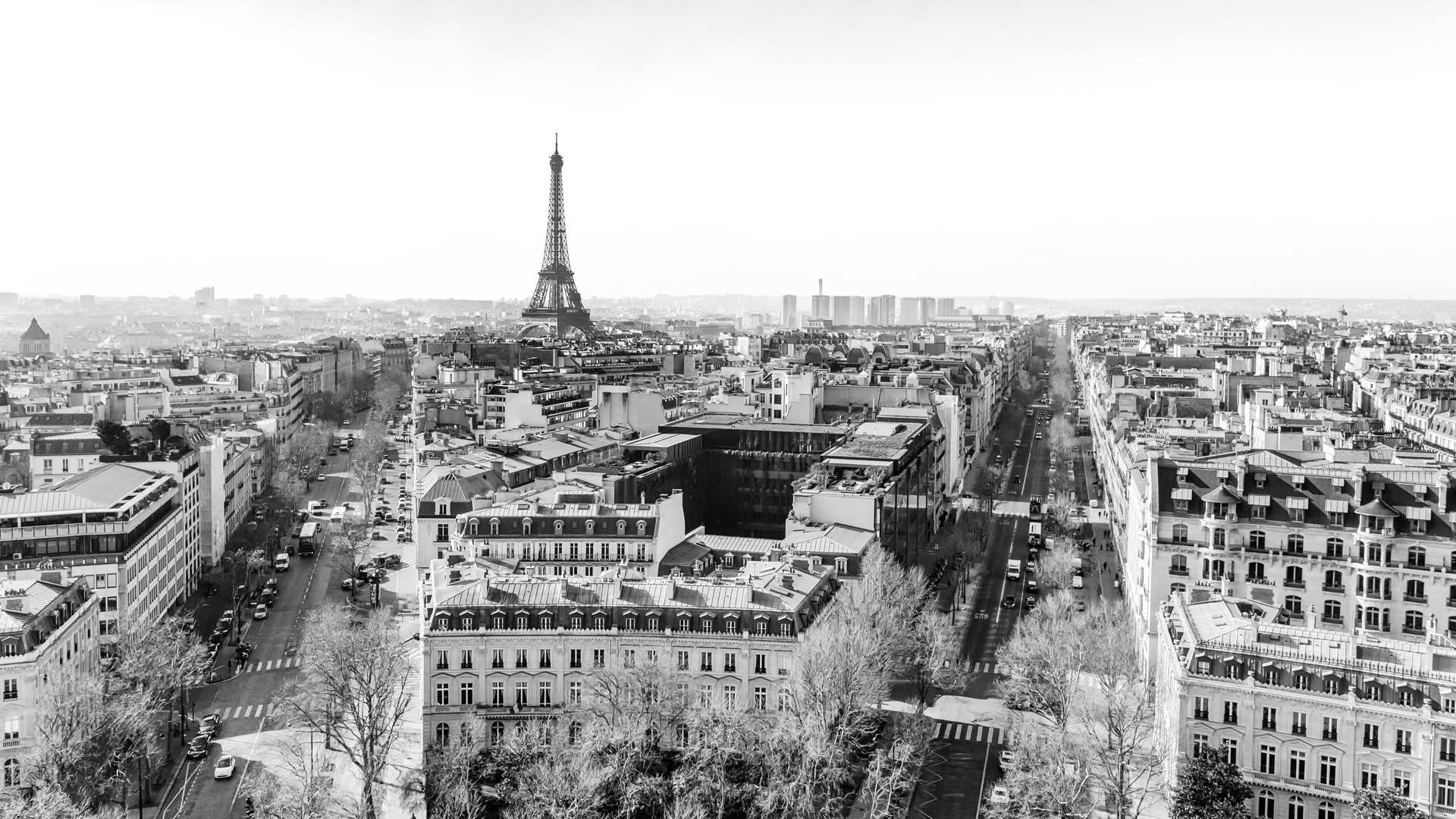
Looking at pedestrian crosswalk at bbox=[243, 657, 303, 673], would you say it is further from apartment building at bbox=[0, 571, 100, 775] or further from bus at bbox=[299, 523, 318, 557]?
bus at bbox=[299, 523, 318, 557]

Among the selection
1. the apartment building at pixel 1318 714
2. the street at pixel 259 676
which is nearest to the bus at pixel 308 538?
the street at pixel 259 676

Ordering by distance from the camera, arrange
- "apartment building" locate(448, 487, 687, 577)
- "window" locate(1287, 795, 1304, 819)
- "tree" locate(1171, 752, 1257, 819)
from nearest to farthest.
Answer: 1. "tree" locate(1171, 752, 1257, 819)
2. "window" locate(1287, 795, 1304, 819)
3. "apartment building" locate(448, 487, 687, 577)

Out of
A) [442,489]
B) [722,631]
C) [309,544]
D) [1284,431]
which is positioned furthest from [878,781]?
[309,544]

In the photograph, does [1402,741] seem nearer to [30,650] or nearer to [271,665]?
[30,650]

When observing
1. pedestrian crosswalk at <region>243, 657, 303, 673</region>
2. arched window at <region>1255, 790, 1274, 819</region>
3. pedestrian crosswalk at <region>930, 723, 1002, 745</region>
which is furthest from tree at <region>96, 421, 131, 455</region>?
arched window at <region>1255, 790, 1274, 819</region>

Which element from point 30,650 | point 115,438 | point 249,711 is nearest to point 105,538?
point 249,711

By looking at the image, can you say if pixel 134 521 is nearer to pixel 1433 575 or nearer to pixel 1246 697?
pixel 1246 697
